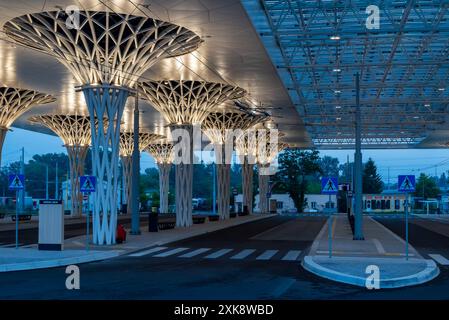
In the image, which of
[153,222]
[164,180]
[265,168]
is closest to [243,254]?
[153,222]

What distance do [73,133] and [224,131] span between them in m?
14.8

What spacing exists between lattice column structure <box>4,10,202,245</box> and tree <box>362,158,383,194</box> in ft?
342

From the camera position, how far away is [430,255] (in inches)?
913

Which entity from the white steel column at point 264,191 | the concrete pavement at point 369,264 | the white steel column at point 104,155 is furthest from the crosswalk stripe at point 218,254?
the white steel column at point 264,191

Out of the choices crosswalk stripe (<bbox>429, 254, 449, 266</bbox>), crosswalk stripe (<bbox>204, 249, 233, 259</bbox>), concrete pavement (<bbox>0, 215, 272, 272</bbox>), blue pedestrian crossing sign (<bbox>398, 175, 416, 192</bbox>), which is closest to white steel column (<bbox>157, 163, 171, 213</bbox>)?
concrete pavement (<bbox>0, 215, 272, 272</bbox>)

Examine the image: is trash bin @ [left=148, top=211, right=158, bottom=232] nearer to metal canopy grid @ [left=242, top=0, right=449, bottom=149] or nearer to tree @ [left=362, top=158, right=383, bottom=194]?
metal canopy grid @ [left=242, top=0, right=449, bottom=149]

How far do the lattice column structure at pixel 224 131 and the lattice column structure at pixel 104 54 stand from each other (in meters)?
27.7

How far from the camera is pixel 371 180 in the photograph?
420 feet

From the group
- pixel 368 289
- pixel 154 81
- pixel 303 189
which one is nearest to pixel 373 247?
pixel 368 289

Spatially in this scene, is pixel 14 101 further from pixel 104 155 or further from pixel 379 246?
pixel 379 246

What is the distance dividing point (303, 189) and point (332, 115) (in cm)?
4364

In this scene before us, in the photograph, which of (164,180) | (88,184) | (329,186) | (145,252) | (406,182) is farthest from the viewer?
(164,180)

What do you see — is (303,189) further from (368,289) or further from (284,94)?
(368,289)

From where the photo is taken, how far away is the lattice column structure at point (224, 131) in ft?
182
